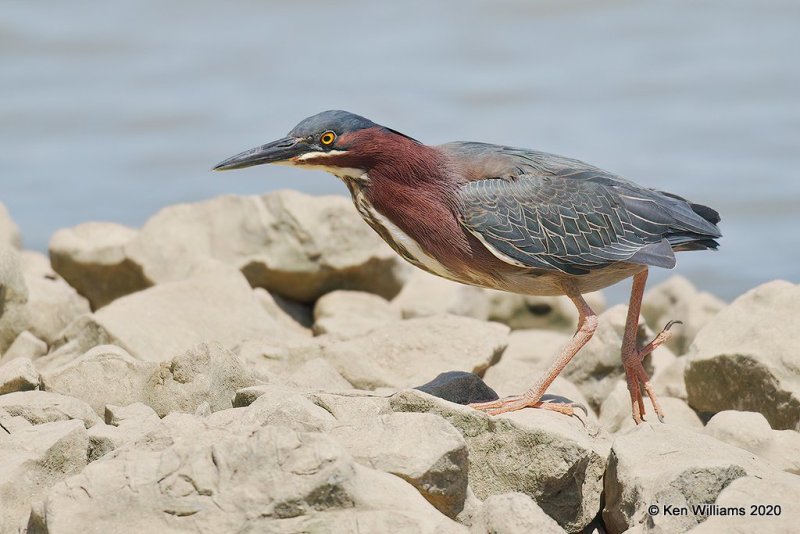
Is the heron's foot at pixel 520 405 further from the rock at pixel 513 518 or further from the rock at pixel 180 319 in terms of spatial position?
the rock at pixel 180 319

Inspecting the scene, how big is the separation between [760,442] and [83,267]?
19.4ft

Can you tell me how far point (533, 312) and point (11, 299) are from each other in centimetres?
517

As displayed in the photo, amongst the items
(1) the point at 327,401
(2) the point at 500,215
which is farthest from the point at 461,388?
(1) the point at 327,401

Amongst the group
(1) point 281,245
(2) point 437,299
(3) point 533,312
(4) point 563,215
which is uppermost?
(4) point 563,215

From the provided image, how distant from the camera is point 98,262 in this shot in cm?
999

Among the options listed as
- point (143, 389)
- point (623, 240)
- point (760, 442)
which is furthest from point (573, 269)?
point (143, 389)

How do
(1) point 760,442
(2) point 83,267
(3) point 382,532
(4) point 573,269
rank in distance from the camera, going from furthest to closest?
(2) point 83,267 < (4) point 573,269 < (1) point 760,442 < (3) point 382,532

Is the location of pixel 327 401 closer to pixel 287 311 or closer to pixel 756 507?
pixel 756 507

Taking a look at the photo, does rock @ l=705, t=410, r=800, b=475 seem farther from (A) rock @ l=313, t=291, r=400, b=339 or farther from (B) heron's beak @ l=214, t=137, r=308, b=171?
(A) rock @ l=313, t=291, r=400, b=339

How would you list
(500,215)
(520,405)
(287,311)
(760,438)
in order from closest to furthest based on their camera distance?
(760,438) → (520,405) → (500,215) → (287,311)

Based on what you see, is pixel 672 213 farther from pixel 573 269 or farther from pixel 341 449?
pixel 341 449

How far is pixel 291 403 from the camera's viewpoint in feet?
17.1

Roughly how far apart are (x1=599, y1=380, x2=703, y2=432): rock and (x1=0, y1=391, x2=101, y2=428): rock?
3.28 meters

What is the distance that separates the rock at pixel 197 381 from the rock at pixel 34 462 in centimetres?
90
